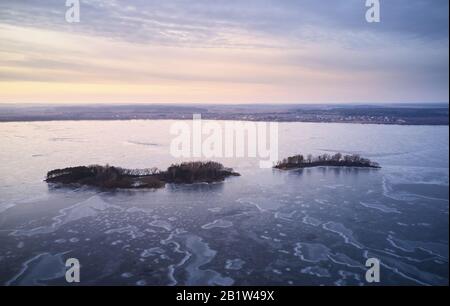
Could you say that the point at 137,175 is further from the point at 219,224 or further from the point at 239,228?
the point at 239,228

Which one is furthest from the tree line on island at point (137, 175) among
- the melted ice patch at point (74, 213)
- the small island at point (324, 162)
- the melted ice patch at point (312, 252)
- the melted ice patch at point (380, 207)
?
the melted ice patch at point (312, 252)

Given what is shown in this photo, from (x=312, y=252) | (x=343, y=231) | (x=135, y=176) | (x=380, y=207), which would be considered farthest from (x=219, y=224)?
(x=135, y=176)

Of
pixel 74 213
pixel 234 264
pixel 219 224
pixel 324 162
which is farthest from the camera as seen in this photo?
pixel 324 162

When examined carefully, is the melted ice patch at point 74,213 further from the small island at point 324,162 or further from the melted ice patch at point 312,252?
the small island at point 324,162

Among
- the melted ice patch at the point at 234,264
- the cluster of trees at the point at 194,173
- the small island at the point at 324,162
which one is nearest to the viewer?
the melted ice patch at the point at 234,264

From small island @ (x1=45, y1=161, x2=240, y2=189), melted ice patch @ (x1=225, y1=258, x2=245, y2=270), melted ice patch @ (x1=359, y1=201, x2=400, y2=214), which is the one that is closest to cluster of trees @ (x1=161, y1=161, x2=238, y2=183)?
small island @ (x1=45, y1=161, x2=240, y2=189)

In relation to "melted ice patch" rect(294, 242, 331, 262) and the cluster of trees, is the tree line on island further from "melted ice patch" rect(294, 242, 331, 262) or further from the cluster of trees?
"melted ice patch" rect(294, 242, 331, 262)
